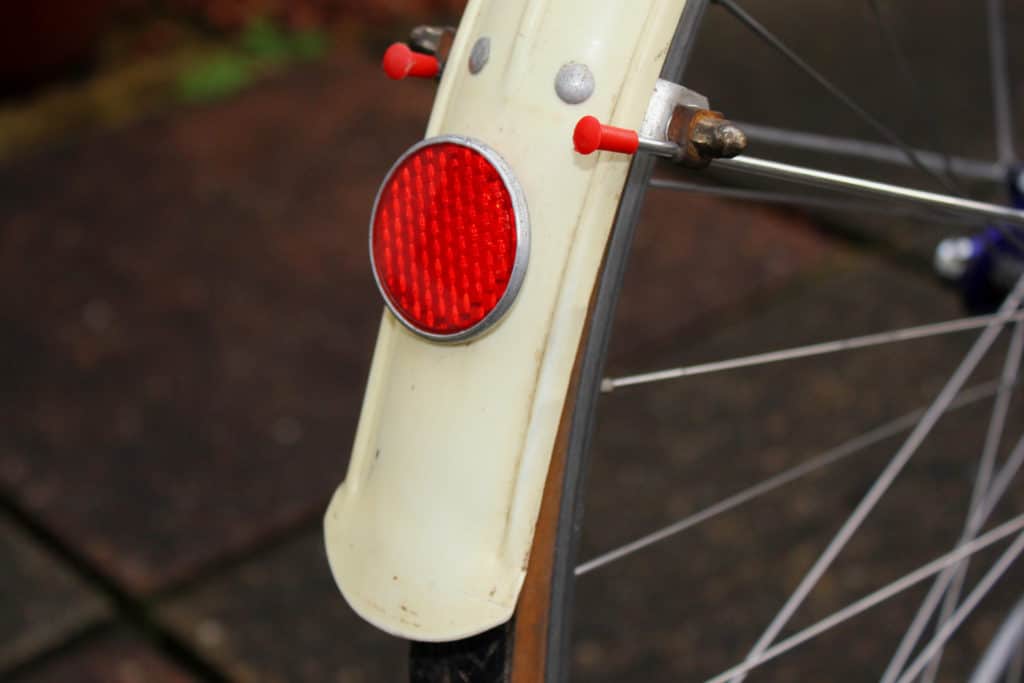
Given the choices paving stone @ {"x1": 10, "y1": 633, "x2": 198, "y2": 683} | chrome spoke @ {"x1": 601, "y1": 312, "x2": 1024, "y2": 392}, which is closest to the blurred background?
paving stone @ {"x1": 10, "y1": 633, "x2": 198, "y2": 683}

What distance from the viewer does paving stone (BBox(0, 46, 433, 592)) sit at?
232 centimetres

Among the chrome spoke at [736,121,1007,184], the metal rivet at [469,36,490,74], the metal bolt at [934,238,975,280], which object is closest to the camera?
the metal rivet at [469,36,490,74]

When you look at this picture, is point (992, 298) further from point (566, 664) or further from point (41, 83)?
point (41, 83)

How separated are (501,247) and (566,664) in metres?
0.37

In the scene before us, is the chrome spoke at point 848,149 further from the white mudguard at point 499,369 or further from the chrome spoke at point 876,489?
the white mudguard at point 499,369

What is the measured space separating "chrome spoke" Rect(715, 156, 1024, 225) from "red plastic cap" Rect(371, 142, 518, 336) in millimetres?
179

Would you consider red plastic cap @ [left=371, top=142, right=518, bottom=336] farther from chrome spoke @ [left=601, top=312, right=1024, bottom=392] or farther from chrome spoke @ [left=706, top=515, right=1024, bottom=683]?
chrome spoke @ [left=706, top=515, right=1024, bottom=683]

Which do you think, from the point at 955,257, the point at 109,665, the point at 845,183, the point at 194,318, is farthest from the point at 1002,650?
the point at 194,318

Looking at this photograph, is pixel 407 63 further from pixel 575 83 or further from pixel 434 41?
pixel 575 83

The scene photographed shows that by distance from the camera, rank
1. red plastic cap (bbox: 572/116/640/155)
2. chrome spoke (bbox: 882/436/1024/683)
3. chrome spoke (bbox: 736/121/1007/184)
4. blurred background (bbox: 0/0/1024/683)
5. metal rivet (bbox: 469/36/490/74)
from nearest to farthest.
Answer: red plastic cap (bbox: 572/116/640/155)
metal rivet (bbox: 469/36/490/74)
chrome spoke (bbox: 882/436/1024/683)
chrome spoke (bbox: 736/121/1007/184)
blurred background (bbox: 0/0/1024/683)

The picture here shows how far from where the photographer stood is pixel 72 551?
7.29 feet

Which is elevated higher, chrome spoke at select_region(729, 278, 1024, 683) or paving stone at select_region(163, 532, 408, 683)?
chrome spoke at select_region(729, 278, 1024, 683)

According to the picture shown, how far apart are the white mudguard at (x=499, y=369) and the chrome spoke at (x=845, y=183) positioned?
93 mm

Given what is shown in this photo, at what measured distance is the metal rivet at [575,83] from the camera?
104cm
